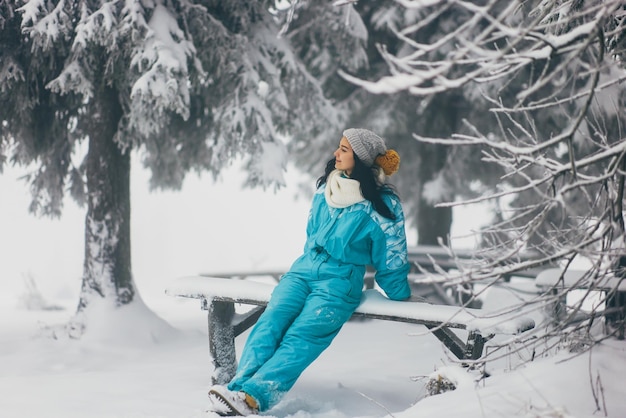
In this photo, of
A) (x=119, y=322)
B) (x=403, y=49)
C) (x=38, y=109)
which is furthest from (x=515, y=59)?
(x=403, y=49)

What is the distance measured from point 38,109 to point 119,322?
2.54m

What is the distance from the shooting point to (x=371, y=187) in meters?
4.47

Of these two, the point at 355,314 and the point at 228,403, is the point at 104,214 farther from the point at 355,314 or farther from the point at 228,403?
the point at 228,403

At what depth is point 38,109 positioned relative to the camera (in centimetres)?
733

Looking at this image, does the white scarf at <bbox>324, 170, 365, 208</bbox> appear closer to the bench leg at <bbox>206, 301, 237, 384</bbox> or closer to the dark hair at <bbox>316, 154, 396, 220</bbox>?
the dark hair at <bbox>316, 154, 396, 220</bbox>

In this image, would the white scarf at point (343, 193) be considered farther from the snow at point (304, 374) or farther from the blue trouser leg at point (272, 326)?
the snow at point (304, 374)

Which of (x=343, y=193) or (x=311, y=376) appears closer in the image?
(x=343, y=193)

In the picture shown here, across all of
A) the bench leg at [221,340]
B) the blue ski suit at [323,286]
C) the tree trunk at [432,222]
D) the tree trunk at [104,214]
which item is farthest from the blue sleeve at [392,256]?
the tree trunk at [432,222]

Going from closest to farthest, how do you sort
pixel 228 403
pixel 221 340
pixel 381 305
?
pixel 228 403
pixel 381 305
pixel 221 340

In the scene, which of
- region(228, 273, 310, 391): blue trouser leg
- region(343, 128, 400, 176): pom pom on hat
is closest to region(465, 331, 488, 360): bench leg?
region(228, 273, 310, 391): blue trouser leg

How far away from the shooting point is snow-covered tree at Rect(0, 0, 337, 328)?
6.14m

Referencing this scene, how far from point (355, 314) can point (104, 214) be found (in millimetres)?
3848

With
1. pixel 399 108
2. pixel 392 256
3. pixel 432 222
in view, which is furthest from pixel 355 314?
pixel 432 222

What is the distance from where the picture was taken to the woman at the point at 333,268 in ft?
13.2
